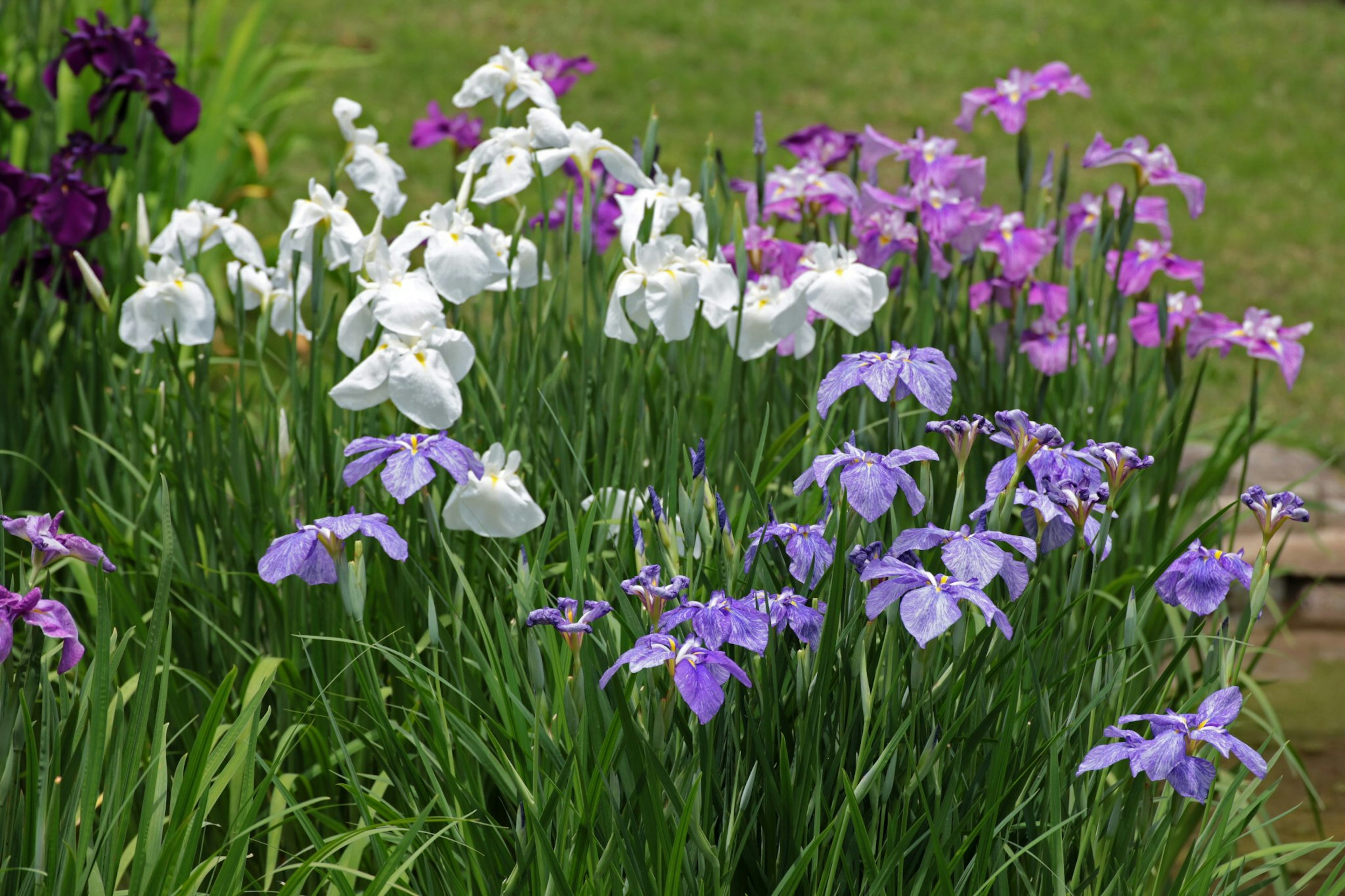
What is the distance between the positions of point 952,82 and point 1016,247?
6.10 metres

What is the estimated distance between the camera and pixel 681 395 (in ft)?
7.22

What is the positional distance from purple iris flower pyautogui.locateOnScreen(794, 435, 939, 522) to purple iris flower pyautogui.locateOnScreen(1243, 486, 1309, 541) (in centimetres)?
35

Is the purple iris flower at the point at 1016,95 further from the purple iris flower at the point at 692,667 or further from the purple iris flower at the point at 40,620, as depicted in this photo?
the purple iris flower at the point at 40,620

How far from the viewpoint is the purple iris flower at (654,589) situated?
1.31m

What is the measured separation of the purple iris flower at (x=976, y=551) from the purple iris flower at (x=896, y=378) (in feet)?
0.47

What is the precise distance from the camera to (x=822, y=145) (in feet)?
9.75

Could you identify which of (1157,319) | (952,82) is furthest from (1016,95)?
(952,82)

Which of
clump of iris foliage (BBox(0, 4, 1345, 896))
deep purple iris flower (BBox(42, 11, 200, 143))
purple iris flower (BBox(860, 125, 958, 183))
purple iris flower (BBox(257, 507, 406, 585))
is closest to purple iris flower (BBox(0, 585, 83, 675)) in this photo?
clump of iris foliage (BBox(0, 4, 1345, 896))

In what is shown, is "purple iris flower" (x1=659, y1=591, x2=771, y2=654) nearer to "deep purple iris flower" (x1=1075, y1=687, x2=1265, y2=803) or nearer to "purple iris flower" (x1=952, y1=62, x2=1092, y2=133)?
"deep purple iris flower" (x1=1075, y1=687, x2=1265, y2=803)

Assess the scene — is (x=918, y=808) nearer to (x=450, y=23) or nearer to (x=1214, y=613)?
(x=1214, y=613)

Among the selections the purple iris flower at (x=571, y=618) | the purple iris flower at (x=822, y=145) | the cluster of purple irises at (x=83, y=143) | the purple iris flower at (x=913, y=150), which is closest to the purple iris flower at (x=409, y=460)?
the purple iris flower at (x=571, y=618)

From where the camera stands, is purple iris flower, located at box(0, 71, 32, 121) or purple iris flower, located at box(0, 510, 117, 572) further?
purple iris flower, located at box(0, 71, 32, 121)

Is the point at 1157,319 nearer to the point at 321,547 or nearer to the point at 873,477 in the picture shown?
the point at 873,477

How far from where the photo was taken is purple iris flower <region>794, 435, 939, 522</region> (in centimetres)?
134
